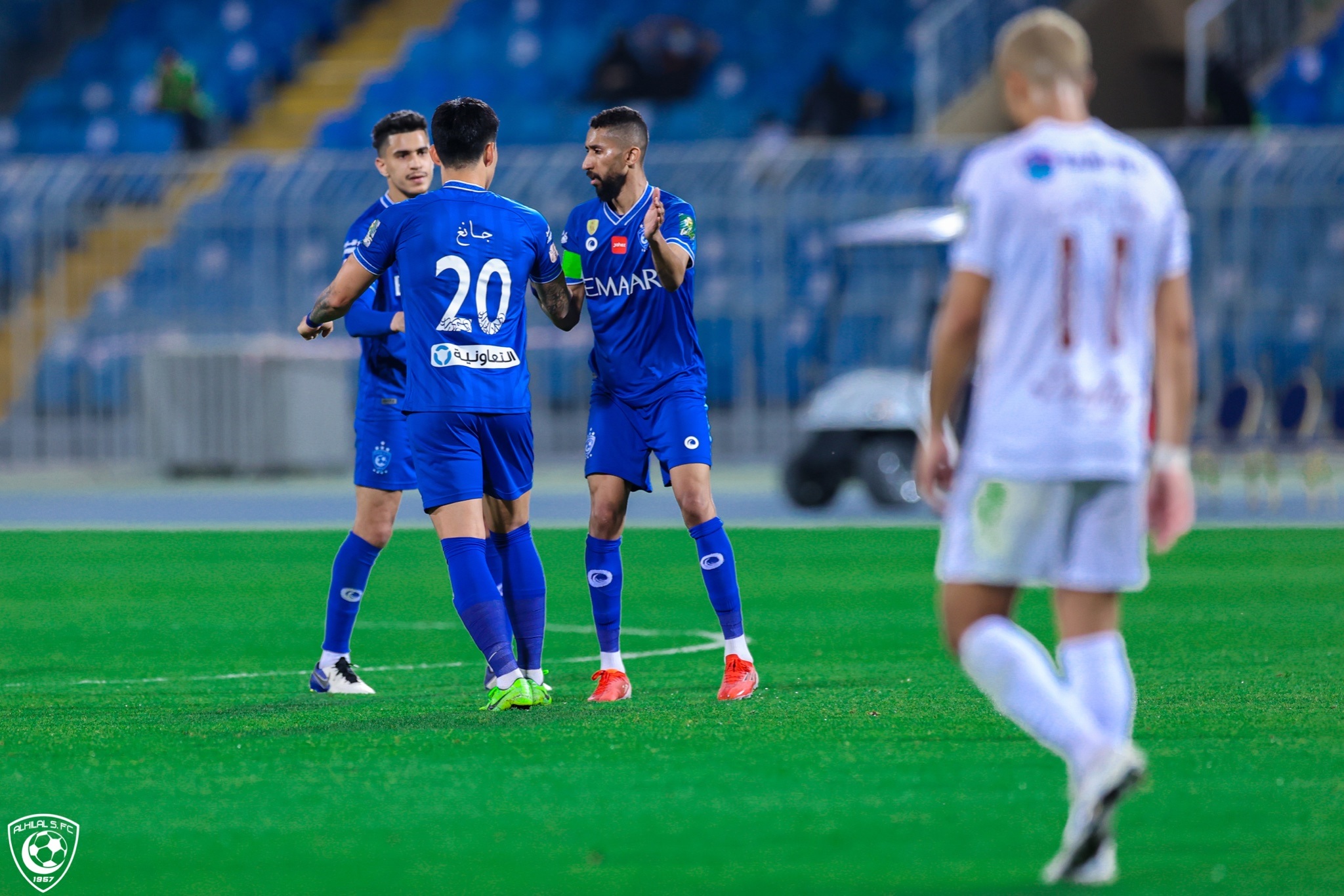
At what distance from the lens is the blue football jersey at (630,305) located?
7.46m

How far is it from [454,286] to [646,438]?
1.03m

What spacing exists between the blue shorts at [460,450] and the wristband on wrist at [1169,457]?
2.83 m

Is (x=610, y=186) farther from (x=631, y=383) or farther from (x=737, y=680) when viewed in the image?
(x=737, y=680)

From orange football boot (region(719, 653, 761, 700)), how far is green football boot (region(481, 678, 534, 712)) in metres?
0.76

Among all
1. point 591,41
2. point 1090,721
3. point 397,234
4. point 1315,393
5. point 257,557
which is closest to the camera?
point 1090,721

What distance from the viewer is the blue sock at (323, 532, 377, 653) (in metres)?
7.70

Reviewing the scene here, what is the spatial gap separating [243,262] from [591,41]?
7091 millimetres

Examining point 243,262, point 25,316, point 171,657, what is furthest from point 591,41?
point 171,657

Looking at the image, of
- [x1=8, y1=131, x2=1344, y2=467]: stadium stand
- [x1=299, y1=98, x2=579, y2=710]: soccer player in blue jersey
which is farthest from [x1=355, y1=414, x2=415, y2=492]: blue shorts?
[x1=8, y1=131, x2=1344, y2=467]: stadium stand

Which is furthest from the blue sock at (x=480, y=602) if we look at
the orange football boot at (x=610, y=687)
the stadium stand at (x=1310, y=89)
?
the stadium stand at (x=1310, y=89)

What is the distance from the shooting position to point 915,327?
67.3 feet

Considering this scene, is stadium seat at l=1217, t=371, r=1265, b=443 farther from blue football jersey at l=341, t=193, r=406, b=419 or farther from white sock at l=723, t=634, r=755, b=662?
blue football jersey at l=341, t=193, r=406, b=419

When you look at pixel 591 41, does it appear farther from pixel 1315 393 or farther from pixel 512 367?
pixel 512 367

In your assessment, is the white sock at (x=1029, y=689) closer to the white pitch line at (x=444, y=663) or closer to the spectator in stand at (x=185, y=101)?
the white pitch line at (x=444, y=663)
